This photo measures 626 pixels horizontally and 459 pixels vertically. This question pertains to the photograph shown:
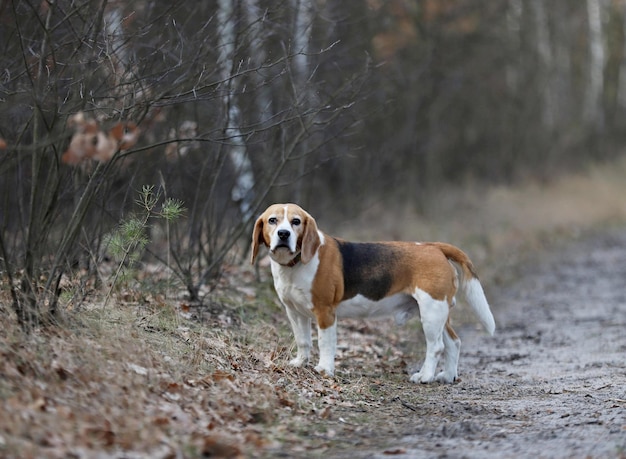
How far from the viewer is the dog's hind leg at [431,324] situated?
9.04 metres

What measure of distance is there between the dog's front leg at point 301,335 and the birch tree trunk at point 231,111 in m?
1.66

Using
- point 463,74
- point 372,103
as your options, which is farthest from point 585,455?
point 463,74

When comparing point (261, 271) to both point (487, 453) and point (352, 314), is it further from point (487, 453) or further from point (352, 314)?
point (487, 453)

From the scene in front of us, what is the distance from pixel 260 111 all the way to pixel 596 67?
1133 inches

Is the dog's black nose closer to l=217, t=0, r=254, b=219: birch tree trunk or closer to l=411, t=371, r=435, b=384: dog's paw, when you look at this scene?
l=217, t=0, r=254, b=219: birch tree trunk

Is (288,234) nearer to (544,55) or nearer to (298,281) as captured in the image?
(298,281)

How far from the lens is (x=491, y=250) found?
20031mm

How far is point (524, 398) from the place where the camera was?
27.3 ft

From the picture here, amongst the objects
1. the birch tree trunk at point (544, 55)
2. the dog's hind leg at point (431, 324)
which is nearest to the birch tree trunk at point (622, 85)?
the birch tree trunk at point (544, 55)

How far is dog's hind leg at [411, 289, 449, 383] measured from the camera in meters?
9.04

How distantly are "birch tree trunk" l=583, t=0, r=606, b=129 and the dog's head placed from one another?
107ft

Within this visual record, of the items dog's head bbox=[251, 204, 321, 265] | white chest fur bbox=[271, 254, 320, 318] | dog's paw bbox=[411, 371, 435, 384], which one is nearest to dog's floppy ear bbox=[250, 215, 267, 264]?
dog's head bbox=[251, 204, 321, 265]

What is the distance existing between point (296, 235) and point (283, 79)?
5.38 m

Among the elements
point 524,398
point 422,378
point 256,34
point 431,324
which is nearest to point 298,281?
point 431,324
